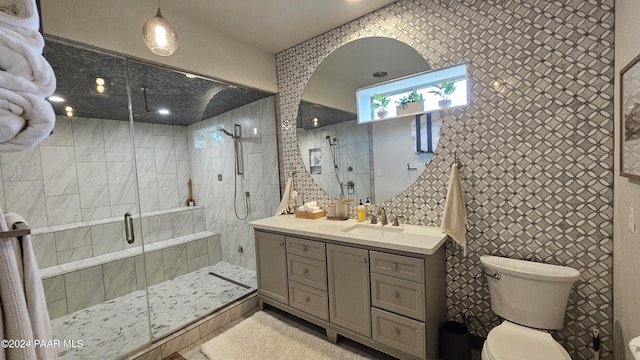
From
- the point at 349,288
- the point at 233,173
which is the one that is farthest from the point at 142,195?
the point at 349,288

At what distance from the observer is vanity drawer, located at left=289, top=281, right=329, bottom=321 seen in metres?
2.16

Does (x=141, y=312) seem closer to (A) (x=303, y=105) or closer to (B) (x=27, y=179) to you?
(B) (x=27, y=179)

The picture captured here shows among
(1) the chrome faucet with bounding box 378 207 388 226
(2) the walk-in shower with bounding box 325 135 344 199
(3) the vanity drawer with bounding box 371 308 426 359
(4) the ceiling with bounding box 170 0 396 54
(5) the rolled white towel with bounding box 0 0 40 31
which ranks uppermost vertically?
(4) the ceiling with bounding box 170 0 396 54

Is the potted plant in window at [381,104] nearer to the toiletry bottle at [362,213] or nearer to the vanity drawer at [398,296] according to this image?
the toiletry bottle at [362,213]

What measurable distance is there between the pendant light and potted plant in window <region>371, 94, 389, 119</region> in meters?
1.64

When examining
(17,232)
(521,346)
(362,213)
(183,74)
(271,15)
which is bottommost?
(521,346)

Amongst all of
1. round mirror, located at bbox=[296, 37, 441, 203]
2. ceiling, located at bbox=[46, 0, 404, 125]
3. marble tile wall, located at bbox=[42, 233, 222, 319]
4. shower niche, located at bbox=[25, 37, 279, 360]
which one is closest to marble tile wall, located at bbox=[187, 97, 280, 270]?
shower niche, located at bbox=[25, 37, 279, 360]

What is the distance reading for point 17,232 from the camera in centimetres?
73

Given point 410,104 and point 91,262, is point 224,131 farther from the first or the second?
point 410,104

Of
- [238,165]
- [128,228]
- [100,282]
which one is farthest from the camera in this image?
[238,165]

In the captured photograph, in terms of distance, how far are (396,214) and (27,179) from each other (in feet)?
11.0

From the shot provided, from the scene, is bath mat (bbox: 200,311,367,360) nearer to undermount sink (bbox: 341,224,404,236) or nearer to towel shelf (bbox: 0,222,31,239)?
undermount sink (bbox: 341,224,404,236)

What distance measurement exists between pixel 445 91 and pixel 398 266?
138 cm

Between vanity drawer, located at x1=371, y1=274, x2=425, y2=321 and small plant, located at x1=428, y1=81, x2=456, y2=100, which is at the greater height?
small plant, located at x1=428, y1=81, x2=456, y2=100
